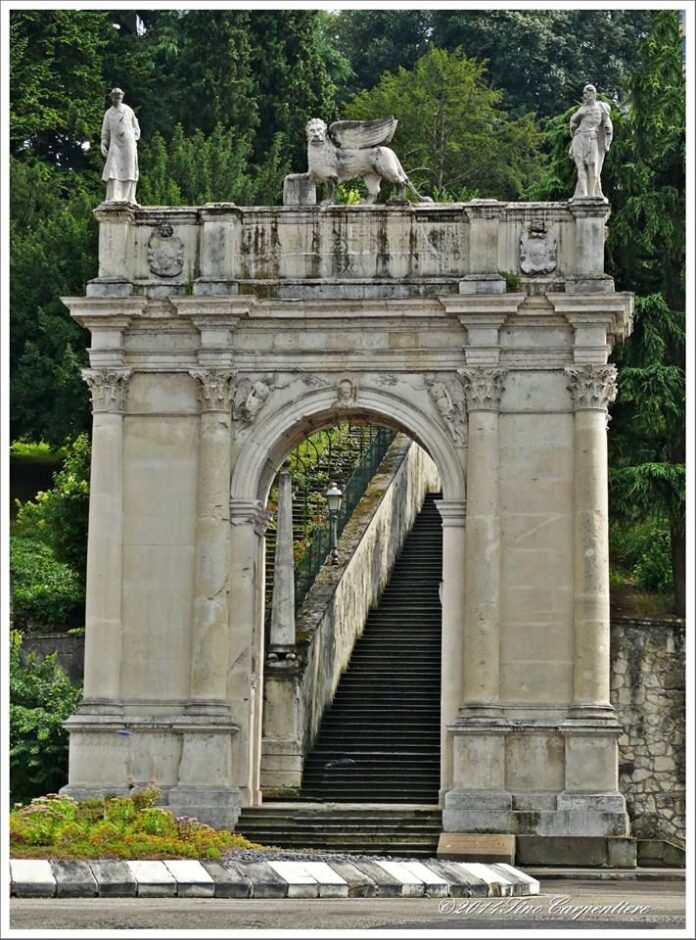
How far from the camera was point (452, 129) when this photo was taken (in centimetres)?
6631

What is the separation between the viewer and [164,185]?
48438 millimetres

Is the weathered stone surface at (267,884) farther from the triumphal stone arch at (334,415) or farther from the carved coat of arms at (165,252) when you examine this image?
the carved coat of arms at (165,252)

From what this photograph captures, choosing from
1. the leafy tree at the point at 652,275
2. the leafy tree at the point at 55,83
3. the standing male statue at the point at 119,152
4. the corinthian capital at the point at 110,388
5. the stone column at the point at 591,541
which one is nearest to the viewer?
the stone column at the point at 591,541

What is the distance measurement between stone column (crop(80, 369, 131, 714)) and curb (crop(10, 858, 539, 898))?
5410 millimetres

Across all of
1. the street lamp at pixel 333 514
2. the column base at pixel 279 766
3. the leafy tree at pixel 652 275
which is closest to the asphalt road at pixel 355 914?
the column base at pixel 279 766

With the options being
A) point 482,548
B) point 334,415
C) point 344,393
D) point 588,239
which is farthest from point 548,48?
point 482,548

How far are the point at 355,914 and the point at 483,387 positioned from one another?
10.9 meters

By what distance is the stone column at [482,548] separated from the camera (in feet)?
104

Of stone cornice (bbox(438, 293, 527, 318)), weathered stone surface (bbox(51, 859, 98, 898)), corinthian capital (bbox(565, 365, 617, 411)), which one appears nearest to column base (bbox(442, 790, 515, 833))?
corinthian capital (bbox(565, 365, 617, 411))

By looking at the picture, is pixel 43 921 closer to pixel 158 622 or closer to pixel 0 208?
pixel 0 208

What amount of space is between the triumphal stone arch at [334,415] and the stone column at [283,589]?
194 cm

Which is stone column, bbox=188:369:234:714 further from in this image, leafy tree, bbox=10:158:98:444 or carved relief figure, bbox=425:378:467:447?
leafy tree, bbox=10:158:98:444

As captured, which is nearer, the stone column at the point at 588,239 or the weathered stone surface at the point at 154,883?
the weathered stone surface at the point at 154,883

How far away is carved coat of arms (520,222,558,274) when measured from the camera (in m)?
32.4
